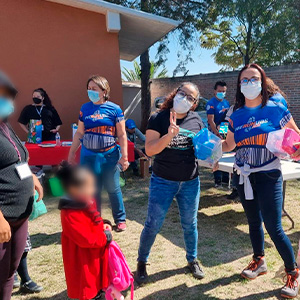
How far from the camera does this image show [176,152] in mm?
2586

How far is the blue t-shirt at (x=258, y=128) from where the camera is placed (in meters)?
2.48

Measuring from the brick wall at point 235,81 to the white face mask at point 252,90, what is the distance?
34.2 feet

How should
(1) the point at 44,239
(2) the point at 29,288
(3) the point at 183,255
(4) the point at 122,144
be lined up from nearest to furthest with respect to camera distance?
(2) the point at 29,288, (3) the point at 183,255, (4) the point at 122,144, (1) the point at 44,239

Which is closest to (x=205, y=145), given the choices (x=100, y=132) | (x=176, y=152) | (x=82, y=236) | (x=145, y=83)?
(x=176, y=152)

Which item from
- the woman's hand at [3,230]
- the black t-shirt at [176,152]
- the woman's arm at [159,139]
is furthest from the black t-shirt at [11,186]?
the black t-shirt at [176,152]

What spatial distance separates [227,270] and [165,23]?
5.44 metres

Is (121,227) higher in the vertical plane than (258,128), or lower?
lower

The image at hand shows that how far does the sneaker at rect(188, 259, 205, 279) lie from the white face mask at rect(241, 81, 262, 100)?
62.1 inches

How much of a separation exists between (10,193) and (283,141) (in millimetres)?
1896

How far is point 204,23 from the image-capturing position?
1166cm

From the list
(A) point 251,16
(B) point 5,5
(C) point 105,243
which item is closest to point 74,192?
(C) point 105,243

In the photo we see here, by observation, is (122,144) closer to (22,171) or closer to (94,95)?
(94,95)

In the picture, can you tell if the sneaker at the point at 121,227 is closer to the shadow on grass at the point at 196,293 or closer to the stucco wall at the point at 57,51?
the shadow on grass at the point at 196,293

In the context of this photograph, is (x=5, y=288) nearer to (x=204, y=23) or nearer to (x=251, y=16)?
(x=204, y=23)
